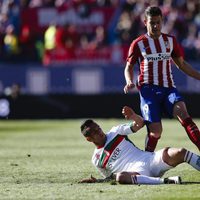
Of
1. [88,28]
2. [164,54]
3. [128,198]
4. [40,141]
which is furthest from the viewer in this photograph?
[88,28]

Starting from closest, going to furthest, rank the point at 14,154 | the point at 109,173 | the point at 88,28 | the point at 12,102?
the point at 109,173
the point at 14,154
the point at 12,102
the point at 88,28

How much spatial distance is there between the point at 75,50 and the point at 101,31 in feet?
3.72

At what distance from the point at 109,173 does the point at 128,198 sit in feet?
4.23

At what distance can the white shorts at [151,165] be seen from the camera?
8788 mm

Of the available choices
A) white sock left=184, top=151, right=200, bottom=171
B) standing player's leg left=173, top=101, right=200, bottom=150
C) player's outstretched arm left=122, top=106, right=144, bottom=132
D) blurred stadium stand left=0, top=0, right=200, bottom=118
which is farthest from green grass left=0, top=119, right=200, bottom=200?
blurred stadium stand left=0, top=0, right=200, bottom=118

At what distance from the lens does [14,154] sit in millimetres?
13000

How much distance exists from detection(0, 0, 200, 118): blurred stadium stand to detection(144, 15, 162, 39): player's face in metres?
13.7

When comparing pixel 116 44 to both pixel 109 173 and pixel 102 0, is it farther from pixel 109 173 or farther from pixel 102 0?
pixel 109 173

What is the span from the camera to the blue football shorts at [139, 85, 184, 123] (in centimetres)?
971

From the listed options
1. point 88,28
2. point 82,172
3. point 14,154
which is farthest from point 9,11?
point 82,172

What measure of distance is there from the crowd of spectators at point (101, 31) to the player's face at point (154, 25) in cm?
1445

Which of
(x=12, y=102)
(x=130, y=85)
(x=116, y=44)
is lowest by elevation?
(x=12, y=102)

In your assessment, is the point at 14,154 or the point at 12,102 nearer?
the point at 14,154

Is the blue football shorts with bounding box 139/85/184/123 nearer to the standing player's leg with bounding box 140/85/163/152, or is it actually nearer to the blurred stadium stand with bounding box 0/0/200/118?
the standing player's leg with bounding box 140/85/163/152
